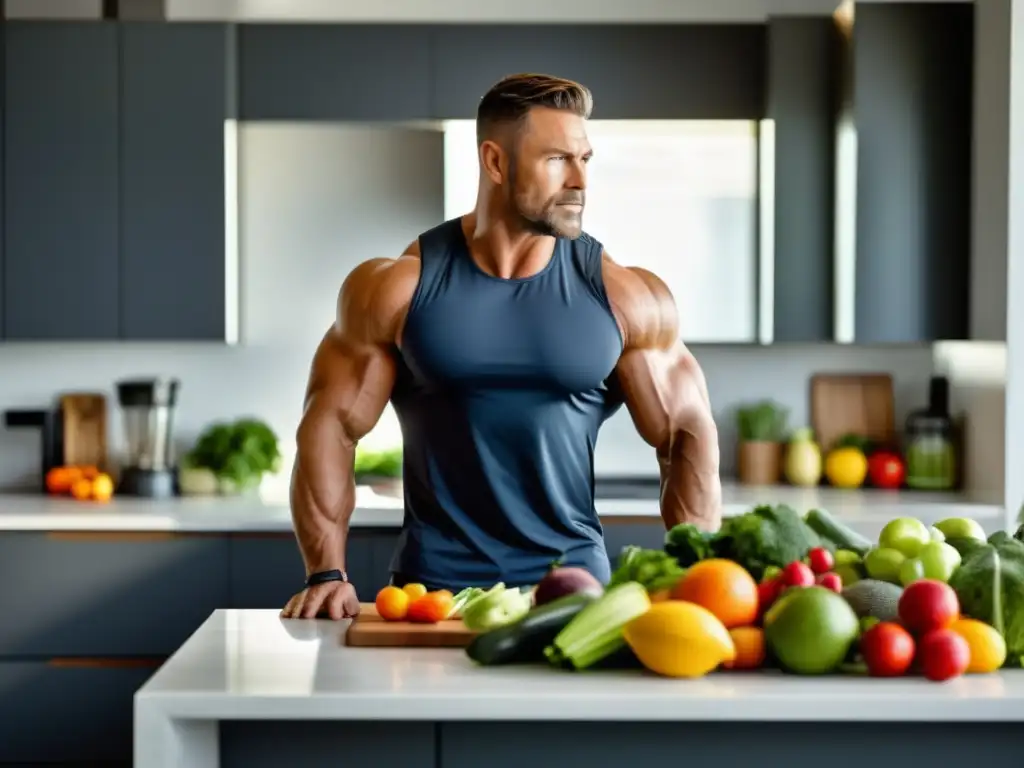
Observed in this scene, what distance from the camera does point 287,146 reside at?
4492 mm

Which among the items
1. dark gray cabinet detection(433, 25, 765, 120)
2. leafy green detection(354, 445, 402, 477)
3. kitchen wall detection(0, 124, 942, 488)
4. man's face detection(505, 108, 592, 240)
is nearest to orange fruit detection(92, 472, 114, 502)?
kitchen wall detection(0, 124, 942, 488)

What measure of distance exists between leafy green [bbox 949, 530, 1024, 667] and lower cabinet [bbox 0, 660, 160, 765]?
278 centimetres

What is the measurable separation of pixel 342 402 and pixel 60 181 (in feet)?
7.47

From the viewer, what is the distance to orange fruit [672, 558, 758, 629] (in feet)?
5.84

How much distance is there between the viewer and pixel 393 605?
6.64ft

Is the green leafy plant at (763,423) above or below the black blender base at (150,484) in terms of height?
above

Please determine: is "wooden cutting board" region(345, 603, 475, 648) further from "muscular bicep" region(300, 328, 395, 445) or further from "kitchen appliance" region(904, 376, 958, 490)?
"kitchen appliance" region(904, 376, 958, 490)

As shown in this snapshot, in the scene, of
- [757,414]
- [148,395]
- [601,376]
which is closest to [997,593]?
[601,376]

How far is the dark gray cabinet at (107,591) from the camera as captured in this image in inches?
159

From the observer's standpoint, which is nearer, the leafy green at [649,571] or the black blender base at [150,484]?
the leafy green at [649,571]

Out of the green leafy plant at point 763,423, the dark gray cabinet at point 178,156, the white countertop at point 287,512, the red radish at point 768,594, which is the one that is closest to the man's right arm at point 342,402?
the red radish at point 768,594

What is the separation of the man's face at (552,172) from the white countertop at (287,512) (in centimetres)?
184

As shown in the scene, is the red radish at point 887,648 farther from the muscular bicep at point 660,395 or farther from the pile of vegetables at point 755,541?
the muscular bicep at point 660,395

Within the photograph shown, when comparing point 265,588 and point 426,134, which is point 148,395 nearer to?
point 265,588
